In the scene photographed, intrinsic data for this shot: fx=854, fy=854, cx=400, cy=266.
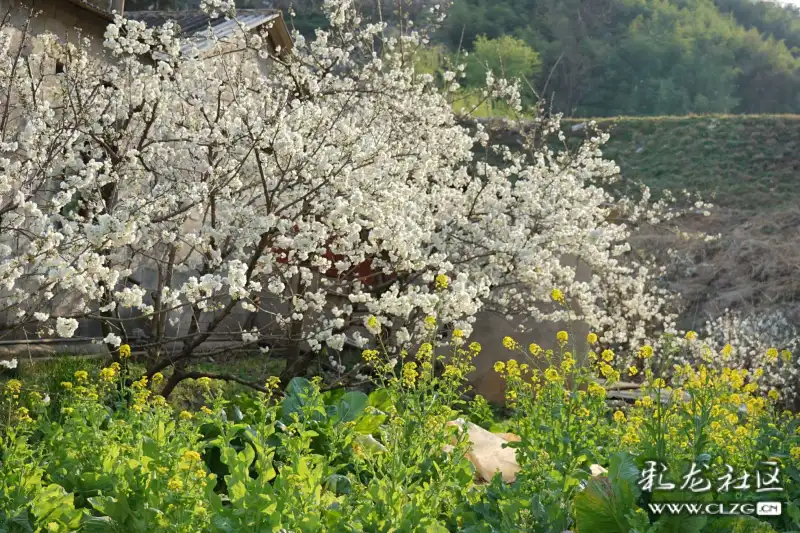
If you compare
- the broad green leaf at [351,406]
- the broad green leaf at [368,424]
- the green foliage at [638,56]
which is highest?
the broad green leaf at [351,406]

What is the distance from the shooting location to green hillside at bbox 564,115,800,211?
2600cm

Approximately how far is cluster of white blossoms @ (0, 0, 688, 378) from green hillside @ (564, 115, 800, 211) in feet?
58.9

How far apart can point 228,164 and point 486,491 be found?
4.11 m

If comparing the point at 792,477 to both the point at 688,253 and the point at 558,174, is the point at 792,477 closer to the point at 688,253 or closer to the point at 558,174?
the point at 558,174

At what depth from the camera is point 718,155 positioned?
93.4ft

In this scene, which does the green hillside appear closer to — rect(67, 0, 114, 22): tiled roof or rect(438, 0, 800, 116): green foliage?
rect(438, 0, 800, 116): green foliage

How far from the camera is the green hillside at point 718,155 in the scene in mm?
26000

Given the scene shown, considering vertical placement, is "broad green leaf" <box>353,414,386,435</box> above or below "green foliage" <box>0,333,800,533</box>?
below

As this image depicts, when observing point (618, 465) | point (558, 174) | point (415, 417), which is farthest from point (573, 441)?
point (558, 174)

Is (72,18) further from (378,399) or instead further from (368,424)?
(368,424)

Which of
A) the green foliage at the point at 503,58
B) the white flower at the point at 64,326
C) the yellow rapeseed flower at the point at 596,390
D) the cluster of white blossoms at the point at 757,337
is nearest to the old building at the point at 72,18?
the white flower at the point at 64,326

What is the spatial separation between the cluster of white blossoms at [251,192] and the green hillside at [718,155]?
17.9 meters

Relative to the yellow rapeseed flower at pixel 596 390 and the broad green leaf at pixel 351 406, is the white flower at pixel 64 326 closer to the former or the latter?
the broad green leaf at pixel 351 406

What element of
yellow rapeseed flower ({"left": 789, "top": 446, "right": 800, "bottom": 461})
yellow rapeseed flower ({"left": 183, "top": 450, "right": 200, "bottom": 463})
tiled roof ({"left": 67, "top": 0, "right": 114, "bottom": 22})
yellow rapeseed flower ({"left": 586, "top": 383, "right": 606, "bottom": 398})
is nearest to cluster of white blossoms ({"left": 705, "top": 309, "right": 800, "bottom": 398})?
yellow rapeseed flower ({"left": 586, "top": 383, "right": 606, "bottom": 398})
